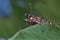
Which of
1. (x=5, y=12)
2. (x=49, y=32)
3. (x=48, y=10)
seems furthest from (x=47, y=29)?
(x=5, y=12)

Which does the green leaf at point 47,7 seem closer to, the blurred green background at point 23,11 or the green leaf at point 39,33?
the blurred green background at point 23,11

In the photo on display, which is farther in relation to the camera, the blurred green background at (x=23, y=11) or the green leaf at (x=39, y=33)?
the blurred green background at (x=23, y=11)

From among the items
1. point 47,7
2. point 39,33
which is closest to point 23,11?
point 47,7

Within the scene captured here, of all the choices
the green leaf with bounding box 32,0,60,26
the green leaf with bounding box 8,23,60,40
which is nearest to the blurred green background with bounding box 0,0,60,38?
the green leaf with bounding box 32,0,60,26

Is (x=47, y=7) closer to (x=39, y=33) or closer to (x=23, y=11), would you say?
(x=23, y=11)

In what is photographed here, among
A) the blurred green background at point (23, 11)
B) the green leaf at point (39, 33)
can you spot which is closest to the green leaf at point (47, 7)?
the blurred green background at point (23, 11)

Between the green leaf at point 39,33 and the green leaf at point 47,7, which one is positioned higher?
the green leaf at point 47,7

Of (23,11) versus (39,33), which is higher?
(23,11)

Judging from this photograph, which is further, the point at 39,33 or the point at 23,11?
the point at 23,11

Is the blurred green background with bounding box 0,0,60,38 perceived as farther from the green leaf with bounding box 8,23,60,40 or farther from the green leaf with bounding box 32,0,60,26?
the green leaf with bounding box 8,23,60,40
